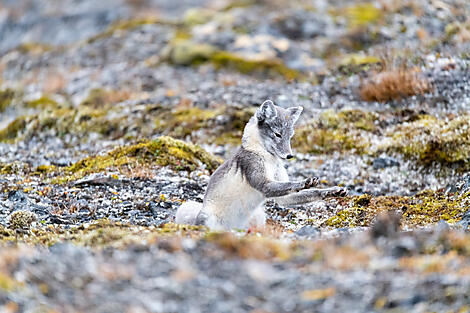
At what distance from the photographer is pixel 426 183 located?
707 inches

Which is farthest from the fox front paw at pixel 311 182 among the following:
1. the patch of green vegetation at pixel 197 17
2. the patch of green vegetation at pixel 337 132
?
the patch of green vegetation at pixel 197 17

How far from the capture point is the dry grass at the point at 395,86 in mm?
23984

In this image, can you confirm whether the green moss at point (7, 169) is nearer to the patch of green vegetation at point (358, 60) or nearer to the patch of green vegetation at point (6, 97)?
the patch of green vegetation at point (6, 97)

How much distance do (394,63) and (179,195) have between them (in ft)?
46.5

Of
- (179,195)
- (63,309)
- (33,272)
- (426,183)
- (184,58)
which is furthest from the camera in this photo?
(184,58)

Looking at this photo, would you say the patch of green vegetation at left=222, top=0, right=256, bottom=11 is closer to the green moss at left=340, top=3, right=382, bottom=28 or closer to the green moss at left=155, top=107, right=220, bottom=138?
the green moss at left=340, top=3, right=382, bottom=28

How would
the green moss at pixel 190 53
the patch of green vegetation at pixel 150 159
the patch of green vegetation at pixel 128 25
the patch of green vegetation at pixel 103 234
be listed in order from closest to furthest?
1. the patch of green vegetation at pixel 103 234
2. the patch of green vegetation at pixel 150 159
3. the green moss at pixel 190 53
4. the patch of green vegetation at pixel 128 25

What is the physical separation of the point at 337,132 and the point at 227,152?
14.1ft

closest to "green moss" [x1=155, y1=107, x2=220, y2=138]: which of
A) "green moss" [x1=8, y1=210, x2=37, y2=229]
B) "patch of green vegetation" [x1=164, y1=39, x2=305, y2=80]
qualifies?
"patch of green vegetation" [x1=164, y1=39, x2=305, y2=80]

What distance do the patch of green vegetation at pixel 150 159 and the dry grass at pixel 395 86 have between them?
8.45 m

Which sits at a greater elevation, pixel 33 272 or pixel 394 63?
pixel 33 272

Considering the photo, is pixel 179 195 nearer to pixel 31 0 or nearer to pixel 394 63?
pixel 394 63

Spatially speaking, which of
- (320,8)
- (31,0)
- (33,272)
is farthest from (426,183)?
(31,0)

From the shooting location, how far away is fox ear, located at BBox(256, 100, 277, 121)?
11930mm
